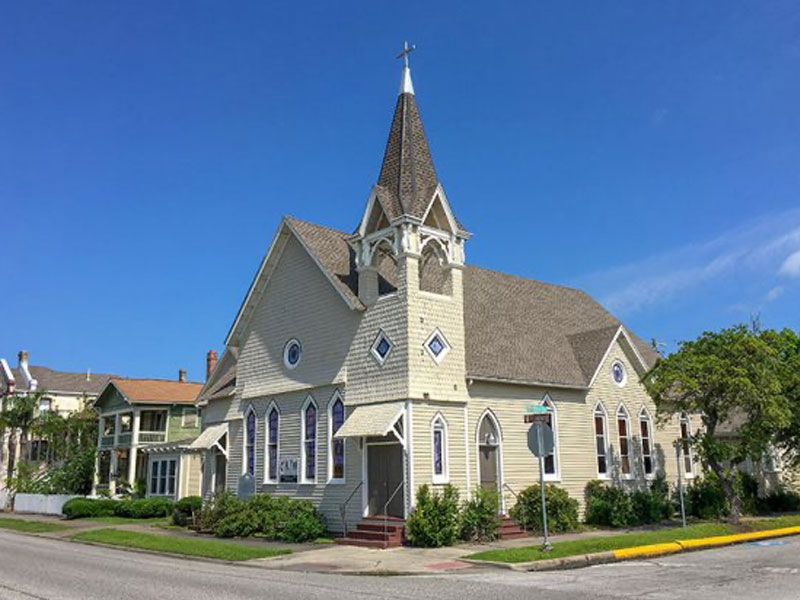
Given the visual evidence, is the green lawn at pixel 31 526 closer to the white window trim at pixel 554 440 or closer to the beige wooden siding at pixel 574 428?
the beige wooden siding at pixel 574 428

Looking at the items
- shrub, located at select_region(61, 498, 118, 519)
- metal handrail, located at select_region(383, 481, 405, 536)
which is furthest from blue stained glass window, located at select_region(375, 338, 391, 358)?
shrub, located at select_region(61, 498, 118, 519)

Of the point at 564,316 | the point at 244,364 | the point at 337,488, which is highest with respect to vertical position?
the point at 564,316

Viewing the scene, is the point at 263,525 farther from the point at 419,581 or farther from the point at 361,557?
the point at 419,581

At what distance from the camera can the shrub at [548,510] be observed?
885 inches

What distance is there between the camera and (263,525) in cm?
2327

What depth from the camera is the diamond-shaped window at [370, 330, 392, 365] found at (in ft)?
72.5

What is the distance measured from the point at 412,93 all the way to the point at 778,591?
19.7 meters

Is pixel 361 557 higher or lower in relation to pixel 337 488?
lower

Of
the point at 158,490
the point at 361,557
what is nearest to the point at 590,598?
the point at 361,557

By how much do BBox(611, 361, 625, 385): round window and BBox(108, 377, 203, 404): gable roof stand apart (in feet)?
95.6

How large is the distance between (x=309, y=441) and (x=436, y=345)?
234 inches

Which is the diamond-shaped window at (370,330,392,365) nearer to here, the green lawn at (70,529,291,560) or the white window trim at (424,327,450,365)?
the white window trim at (424,327,450,365)

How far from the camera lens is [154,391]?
48.0m

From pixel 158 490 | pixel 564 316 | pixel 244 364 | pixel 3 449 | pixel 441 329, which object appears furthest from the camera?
pixel 3 449
